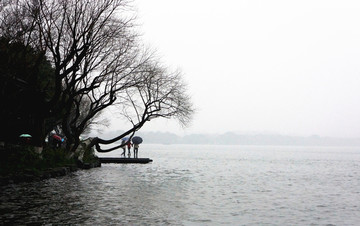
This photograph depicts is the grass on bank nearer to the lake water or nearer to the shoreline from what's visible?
the shoreline

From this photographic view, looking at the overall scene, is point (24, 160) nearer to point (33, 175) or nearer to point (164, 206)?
point (33, 175)

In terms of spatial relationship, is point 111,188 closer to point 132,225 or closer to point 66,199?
point 66,199

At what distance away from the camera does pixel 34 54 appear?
27.4 meters

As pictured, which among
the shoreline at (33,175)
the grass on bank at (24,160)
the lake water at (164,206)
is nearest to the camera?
the lake water at (164,206)

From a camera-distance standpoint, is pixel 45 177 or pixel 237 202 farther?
pixel 45 177

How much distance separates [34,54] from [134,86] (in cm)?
931

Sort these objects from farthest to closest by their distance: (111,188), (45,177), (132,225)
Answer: (45,177)
(111,188)
(132,225)

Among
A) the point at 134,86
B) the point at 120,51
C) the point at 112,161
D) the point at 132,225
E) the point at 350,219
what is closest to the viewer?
the point at 132,225

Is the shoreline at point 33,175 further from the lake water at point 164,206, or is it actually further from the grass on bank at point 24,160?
the lake water at point 164,206

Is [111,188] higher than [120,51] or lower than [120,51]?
lower

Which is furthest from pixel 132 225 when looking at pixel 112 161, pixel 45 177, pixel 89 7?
pixel 112 161

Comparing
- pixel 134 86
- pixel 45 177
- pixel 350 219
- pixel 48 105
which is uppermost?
pixel 134 86

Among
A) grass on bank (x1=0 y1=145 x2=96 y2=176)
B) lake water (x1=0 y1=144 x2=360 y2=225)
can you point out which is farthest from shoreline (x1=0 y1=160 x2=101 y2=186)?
lake water (x1=0 y1=144 x2=360 y2=225)

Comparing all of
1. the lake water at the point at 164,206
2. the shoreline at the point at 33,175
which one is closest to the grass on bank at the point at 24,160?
the shoreline at the point at 33,175
